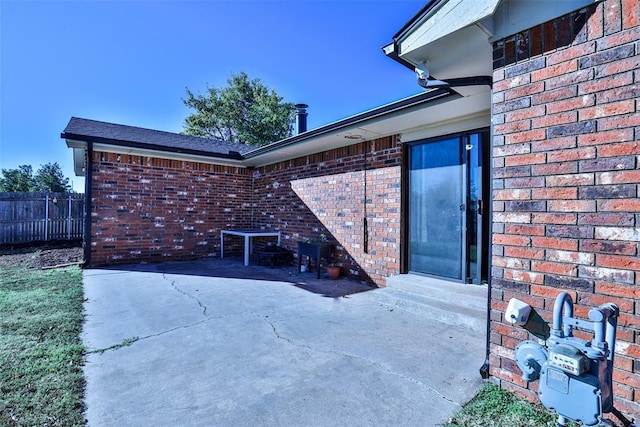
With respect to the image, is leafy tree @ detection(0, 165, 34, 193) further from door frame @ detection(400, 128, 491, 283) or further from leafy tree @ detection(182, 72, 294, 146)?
door frame @ detection(400, 128, 491, 283)

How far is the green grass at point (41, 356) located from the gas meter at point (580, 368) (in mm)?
2620

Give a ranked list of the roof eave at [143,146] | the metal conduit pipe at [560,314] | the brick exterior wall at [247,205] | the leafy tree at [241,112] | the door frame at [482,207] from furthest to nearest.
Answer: the leafy tree at [241,112], the roof eave at [143,146], the brick exterior wall at [247,205], the door frame at [482,207], the metal conduit pipe at [560,314]

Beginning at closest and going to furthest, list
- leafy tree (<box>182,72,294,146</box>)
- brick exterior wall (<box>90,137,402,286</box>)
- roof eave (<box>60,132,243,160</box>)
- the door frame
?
the door frame, brick exterior wall (<box>90,137,402,286</box>), roof eave (<box>60,132,243,160</box>), leafy tree (<box>182,72,294,146</box>)

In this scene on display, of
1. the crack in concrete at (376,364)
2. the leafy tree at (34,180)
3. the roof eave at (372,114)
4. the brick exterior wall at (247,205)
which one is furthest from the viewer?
the leafy tree at (34,180)

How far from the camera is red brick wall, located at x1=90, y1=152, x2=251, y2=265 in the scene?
22.4ft

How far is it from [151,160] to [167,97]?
494 inches

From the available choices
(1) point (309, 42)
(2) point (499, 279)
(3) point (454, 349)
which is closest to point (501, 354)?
(2) point (499, 279)

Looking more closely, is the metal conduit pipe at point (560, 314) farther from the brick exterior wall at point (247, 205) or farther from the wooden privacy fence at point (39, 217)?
the wooden privacy fence at point (39, 217)

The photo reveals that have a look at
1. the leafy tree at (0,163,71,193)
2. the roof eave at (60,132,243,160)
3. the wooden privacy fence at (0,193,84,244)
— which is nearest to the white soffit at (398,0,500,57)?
the roof eave at (60,132,243,160)

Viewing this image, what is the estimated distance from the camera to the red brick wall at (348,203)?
514 centimetres

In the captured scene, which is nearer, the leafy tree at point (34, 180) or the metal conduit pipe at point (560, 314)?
the metal conduit pipe at point (560, 314)

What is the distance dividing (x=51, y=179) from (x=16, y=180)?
96.3 inches

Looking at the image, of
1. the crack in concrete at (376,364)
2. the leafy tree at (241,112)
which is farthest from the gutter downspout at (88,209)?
the leafy tree at (241,112)

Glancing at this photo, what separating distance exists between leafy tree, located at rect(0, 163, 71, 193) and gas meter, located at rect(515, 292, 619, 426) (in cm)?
3373
